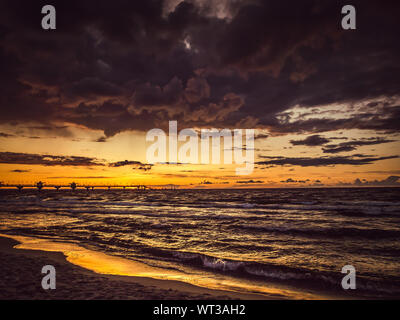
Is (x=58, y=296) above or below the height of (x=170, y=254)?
above

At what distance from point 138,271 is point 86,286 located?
246 centimetres

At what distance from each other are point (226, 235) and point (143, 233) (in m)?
5.99

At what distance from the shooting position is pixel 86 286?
670cm

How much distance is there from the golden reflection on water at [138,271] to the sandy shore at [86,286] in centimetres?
43

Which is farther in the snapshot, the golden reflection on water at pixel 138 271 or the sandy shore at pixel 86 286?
the golden reflection on water at pixel 138 271

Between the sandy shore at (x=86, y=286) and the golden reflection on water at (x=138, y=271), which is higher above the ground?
the sandy shore at (x=86, y=286)

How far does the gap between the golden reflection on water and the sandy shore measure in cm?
43

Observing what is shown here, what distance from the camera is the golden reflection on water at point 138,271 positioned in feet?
23.8

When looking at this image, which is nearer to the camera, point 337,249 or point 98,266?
point 98,266
